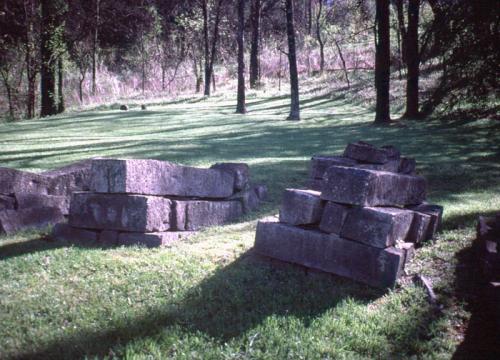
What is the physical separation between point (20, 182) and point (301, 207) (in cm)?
468

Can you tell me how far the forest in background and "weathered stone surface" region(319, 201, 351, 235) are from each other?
727cm

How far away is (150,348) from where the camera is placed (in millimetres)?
4062

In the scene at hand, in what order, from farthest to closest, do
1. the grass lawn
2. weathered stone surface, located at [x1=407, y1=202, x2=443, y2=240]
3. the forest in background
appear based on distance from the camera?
the forest in background → weathered stone surface, located at [x1=407, y1=202, x2=443, y2=240] → the grass lawn

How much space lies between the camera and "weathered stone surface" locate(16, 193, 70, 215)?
25.4 ft

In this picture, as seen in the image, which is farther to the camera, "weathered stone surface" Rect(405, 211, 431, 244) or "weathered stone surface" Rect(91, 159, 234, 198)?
"weathered stone surface" Rect(91, 159, 234, 198)

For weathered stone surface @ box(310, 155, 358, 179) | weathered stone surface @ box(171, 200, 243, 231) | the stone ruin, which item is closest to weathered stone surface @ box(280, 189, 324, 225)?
the stone ruin

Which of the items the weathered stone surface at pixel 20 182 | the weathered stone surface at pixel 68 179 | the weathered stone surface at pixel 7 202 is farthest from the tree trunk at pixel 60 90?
the weathered stone surface at pixel 7 202

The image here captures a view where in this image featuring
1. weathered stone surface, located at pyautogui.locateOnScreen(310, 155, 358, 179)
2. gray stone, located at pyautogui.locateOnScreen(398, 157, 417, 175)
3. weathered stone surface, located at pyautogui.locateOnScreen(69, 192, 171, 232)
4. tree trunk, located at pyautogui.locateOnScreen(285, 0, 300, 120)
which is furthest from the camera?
tree trunk, located at pyautogui.locateOnScreen(285, 0, 300, 120)

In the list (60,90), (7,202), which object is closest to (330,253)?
(7,202)

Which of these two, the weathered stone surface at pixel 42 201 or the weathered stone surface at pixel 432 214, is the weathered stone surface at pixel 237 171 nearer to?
the weathered stone surface at pixel 42 201

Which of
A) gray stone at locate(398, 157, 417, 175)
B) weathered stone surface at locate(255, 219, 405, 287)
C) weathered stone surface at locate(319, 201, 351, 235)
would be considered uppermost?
gray stone at locate(398, 157, 417, 175)

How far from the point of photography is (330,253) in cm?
542

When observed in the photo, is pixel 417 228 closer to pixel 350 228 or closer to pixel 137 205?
pixel 350 228

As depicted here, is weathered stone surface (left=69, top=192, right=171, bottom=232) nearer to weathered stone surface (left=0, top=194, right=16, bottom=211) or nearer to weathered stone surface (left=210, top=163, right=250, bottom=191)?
weathered stone surface (left=0, top=194, right=16, bottom=211)
